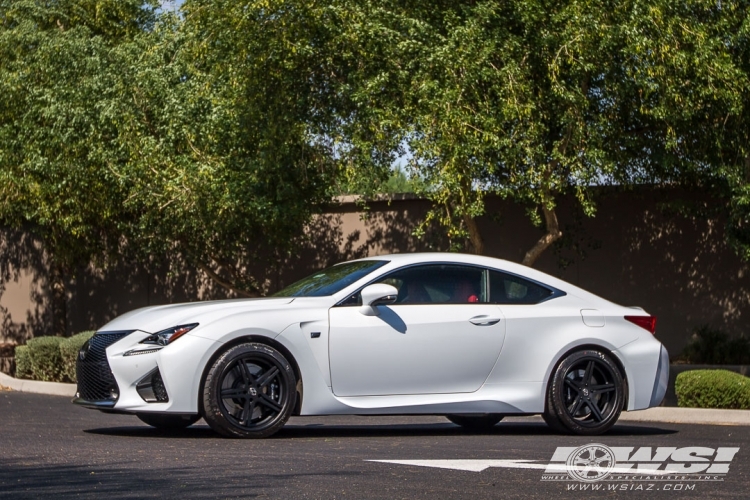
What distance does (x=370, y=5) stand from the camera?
47.4 ft

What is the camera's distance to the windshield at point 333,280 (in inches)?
379

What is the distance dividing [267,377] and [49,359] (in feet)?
31.3

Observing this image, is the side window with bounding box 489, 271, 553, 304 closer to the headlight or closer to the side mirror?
the side mirror

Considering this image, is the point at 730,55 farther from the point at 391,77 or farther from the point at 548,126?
the point at 391,77

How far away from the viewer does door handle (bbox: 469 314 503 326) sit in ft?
31.4

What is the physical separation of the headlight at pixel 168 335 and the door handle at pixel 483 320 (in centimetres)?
228

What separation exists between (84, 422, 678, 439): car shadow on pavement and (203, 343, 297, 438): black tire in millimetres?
361

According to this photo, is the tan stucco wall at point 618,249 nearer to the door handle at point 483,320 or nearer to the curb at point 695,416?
the curb at point 695,416

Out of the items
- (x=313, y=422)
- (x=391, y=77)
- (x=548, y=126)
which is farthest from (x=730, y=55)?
(x=313, y=422)

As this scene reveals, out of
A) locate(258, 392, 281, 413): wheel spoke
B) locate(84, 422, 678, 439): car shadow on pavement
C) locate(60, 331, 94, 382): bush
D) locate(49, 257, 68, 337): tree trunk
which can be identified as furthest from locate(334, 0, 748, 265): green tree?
locate(49, 257, 68, 337): tree trunk

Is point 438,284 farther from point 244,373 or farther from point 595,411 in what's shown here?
point 244,373

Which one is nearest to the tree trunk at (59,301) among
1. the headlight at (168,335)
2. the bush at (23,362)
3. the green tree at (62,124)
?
the green tree at (62,124)

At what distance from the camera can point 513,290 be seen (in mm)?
9961

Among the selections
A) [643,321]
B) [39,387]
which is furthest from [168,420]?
[39,387]
